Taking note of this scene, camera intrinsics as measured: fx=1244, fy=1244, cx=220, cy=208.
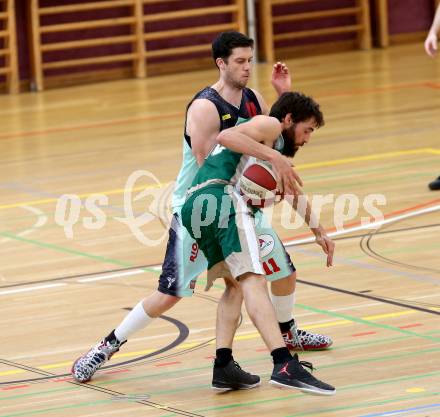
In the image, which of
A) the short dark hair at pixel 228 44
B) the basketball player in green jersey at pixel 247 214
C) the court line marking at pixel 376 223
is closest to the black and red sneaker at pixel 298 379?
the basketball player in green jersey at pixel 247 214

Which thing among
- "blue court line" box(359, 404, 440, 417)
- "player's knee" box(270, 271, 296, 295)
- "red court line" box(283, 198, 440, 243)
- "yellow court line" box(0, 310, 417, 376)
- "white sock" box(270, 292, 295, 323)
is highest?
"player's knee" box(270, 271, 296, 295)

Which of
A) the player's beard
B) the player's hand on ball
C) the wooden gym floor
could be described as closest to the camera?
the player's hand on ball

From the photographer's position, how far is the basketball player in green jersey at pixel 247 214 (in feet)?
16.8

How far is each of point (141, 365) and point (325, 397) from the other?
1.08 meters

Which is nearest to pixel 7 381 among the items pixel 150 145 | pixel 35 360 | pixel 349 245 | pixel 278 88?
pixel 35 360

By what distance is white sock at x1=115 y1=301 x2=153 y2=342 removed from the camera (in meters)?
5.60

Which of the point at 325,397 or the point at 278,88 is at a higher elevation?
the point at 278,88

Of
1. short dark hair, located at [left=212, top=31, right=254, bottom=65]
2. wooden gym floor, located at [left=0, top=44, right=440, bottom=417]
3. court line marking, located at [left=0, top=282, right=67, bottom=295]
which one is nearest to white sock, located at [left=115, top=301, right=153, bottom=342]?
wooden gym floor, located at [left=0, top=44, right=440, bottom=417]

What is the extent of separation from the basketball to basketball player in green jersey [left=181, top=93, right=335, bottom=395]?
0.04m

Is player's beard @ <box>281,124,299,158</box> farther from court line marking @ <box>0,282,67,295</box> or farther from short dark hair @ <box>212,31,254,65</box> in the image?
court line marking @ <box>0,282,67,295</box>

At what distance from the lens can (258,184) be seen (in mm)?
5332

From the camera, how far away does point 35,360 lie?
19.7ft

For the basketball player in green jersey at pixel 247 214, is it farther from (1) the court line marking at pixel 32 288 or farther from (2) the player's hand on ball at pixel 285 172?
(1) the court line marking at pixel 32 288

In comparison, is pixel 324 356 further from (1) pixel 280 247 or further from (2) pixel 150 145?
(2) pixel 150 145
